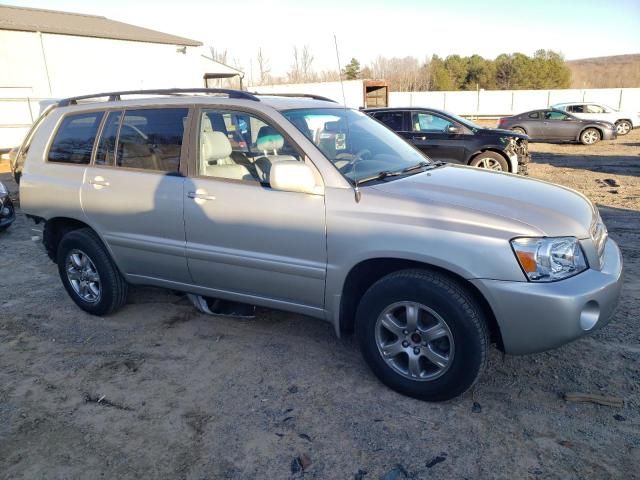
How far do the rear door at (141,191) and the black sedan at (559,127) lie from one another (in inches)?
689

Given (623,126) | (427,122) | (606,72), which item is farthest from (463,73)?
(606,72)

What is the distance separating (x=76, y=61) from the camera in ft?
75.6

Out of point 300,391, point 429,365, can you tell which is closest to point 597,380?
point 429,365

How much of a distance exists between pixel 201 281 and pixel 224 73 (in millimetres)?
27854

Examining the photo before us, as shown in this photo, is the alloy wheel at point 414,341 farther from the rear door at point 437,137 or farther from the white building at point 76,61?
the white building at point 76,61

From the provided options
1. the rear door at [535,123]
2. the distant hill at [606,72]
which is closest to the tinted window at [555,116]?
the rear door at [535,123]

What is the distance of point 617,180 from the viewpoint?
34.8 feet

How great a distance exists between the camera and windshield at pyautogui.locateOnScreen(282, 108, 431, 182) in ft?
11.1

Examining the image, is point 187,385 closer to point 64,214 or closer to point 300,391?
point 300,391

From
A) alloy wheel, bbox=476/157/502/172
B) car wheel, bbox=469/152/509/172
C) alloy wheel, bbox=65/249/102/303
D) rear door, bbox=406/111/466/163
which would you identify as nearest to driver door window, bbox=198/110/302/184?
alloy wheel, bbox=65/249/102/303

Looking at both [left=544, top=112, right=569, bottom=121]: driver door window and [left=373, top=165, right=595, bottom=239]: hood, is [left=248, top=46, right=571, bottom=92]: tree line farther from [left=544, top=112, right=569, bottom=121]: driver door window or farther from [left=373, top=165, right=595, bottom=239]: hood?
[left=373, top=165, right=595, bottom=239]: hood

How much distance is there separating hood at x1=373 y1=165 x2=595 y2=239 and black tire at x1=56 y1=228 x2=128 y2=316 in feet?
8.35

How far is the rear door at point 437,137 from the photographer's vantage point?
1006 cm

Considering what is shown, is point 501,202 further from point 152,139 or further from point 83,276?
point 83,276
